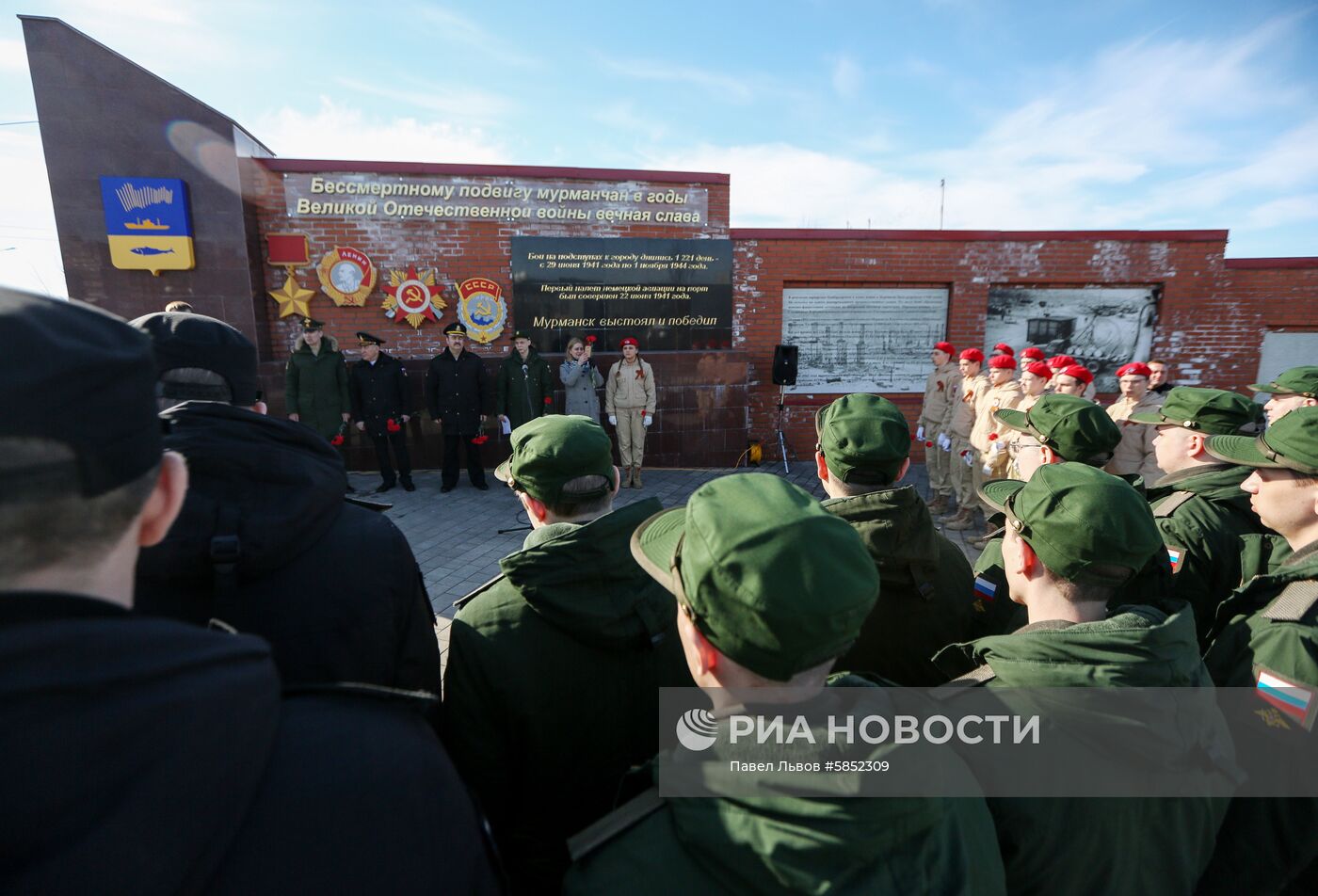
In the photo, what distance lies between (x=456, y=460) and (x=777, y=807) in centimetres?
775

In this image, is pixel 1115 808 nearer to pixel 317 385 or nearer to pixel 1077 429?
pixel 1077 429

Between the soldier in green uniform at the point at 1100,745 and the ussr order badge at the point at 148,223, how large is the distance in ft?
31.0

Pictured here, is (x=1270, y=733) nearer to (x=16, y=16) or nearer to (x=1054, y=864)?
(x=1054, y=864)

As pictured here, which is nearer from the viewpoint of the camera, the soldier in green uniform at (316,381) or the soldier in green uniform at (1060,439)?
the soldier in green uniform at (1060,439)

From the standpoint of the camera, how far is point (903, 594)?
205 cm

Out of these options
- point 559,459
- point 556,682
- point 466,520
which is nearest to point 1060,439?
point 559,459

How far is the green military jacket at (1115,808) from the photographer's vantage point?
123cm

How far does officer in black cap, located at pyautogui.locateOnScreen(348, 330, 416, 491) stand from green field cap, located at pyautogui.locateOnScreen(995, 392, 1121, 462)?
6814mm

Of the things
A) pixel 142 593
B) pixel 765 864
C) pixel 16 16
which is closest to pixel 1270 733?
pixel 765 864

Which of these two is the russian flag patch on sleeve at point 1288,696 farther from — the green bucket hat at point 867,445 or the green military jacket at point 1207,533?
the green bucket hat at point 867,445

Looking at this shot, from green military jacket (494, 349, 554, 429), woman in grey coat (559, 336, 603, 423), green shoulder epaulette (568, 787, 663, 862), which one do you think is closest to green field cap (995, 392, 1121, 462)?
green shoulder epaulette (568, 787, 663, 862)

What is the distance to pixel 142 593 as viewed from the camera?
1.18 m

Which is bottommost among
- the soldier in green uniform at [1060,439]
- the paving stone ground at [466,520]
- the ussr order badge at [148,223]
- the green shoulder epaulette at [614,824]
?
the paving stone ground at [466,520]

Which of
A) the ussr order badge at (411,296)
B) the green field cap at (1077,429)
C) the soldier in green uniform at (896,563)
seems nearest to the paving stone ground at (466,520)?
the green field cap at (1077,429)
